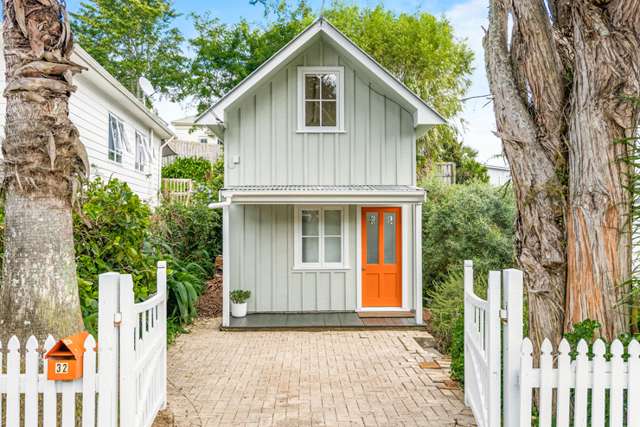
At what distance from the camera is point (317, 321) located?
9492mm

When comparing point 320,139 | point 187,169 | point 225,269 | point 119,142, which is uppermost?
point 187,169

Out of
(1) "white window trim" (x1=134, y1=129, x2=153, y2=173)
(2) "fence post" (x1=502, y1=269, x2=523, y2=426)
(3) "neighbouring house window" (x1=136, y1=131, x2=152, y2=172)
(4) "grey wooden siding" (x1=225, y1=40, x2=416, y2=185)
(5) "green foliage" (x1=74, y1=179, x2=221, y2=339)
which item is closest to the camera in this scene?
(2) "fence post" (x1=502, y1=269, x2=523, y2=426)

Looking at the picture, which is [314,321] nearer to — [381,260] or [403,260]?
[381,260]

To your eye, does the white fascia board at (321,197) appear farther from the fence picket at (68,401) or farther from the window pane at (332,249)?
the fence picket at (68,401)

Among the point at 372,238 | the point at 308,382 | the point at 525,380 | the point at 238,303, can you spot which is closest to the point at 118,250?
the point at 308,382

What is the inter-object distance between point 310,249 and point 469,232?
3.41 m

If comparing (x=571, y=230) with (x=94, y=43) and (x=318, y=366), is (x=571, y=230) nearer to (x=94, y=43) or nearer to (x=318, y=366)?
(x=318, y=366)

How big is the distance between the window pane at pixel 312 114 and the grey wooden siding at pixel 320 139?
0.26 meters

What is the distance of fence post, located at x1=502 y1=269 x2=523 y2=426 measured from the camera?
318cm

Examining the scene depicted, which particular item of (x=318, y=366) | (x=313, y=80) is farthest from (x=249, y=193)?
(x=318, y=366)

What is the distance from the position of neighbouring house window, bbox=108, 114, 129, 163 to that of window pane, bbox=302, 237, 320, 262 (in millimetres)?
5751

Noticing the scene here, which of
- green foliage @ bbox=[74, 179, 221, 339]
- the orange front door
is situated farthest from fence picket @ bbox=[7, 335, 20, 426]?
the orange front door

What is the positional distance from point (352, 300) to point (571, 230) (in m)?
6.67

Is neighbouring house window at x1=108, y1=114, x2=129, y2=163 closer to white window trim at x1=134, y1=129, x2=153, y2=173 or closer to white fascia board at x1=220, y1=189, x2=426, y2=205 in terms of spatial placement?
white window trim at x1=134, y1=129, x2=153, y2=173
